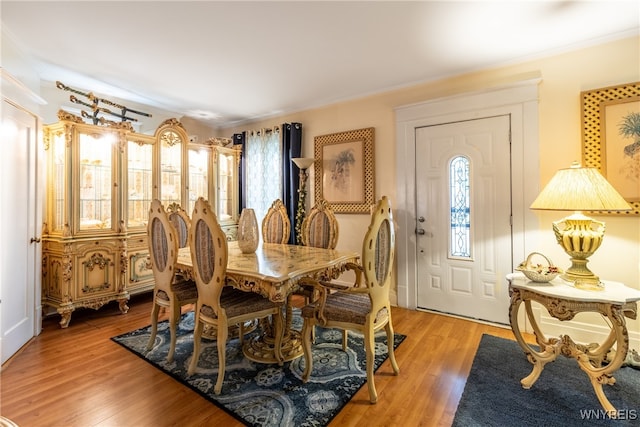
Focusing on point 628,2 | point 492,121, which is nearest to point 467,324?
point 492,121

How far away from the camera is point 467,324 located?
9.77ft

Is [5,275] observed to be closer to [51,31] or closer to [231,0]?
[51,31]

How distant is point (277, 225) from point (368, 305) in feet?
5.21

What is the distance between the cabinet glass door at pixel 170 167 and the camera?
12.7 feet

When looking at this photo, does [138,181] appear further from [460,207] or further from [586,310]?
[586,310]

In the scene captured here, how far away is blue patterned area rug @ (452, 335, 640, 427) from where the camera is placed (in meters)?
1.66

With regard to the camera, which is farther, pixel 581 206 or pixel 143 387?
pixel 143 387

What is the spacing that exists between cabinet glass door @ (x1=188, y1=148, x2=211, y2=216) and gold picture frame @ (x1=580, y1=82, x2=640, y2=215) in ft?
14.2

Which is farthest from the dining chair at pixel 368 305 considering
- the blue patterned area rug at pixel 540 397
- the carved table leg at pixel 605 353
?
the carved table leg at pixel 605 353

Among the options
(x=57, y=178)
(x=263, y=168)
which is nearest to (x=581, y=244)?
(x=263, y=168)

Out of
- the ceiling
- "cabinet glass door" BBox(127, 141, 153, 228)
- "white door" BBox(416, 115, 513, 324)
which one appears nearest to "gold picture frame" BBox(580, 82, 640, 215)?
the ceiling

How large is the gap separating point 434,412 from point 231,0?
2.90 m

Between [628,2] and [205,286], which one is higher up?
[628,2]

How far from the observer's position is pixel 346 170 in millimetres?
3826
